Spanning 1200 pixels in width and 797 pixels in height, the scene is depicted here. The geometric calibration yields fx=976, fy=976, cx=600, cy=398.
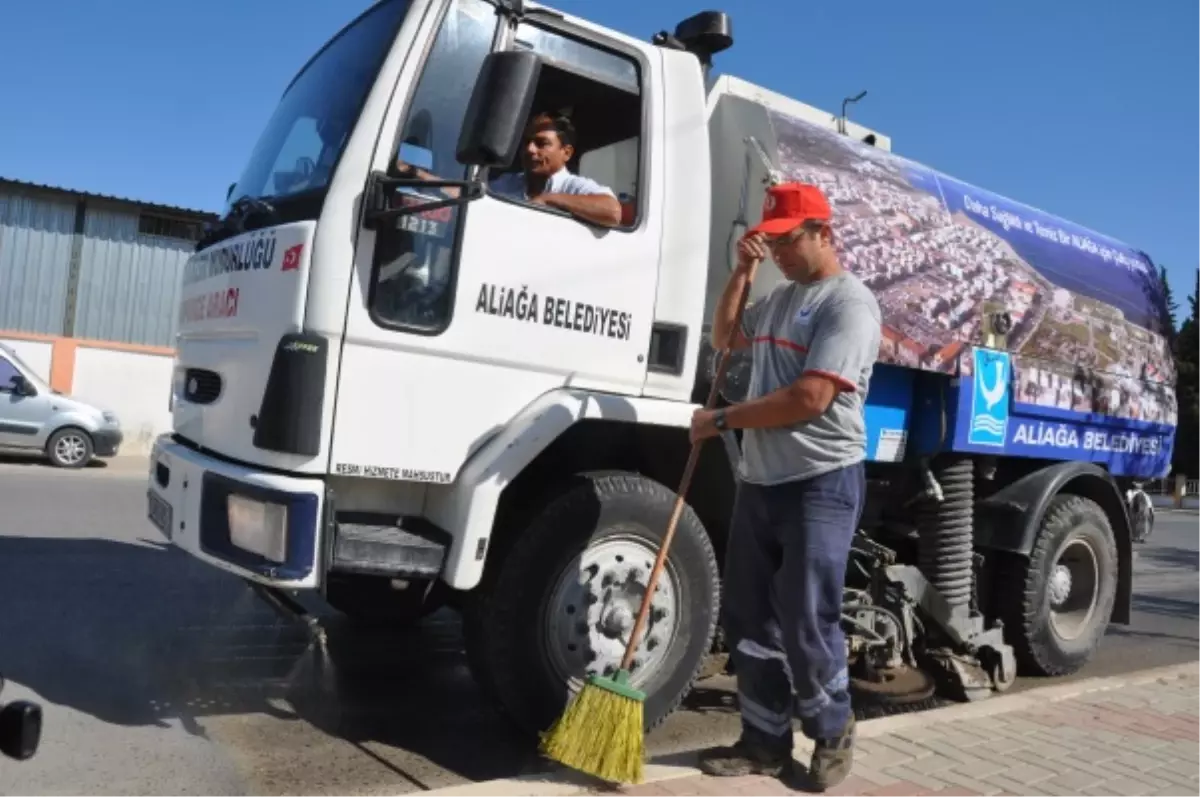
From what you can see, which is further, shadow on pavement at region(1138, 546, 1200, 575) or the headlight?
shadow on pavement at region(1138, 546, 1200, 575)

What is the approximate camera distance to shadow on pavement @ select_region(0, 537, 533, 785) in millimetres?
3904

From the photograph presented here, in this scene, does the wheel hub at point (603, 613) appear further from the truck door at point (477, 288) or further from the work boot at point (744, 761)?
the truck door at point (477, 288)

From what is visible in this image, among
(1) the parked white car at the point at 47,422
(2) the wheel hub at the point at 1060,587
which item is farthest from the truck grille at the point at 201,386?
(1) the parked white car at the point at 47,422

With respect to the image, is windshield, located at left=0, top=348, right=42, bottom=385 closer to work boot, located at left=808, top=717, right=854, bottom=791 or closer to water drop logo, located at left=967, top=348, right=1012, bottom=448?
water drop logo, located at left=967, top=348, right=1012, bottom=448

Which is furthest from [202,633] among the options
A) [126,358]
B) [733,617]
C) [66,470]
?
[126,358]

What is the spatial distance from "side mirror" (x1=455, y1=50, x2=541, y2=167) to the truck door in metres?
0.21

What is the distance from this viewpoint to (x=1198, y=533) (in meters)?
19.9

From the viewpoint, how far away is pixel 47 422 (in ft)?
44.2

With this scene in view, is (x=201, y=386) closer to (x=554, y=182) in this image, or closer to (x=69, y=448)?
(x=554, y=182)

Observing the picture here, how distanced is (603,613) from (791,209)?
1.58 meters

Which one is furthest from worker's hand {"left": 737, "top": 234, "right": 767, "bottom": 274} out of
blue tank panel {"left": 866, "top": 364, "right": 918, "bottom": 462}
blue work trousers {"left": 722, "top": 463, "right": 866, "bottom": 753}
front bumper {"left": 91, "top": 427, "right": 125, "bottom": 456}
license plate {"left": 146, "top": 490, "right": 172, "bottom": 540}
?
front bumper {"left": 91, "top": 427, "right": 125, "bottom": 456}

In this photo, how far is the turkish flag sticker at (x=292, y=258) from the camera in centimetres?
310

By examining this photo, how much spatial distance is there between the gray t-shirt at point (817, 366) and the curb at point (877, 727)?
104cm

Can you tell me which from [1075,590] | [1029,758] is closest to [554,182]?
[1029,758]
